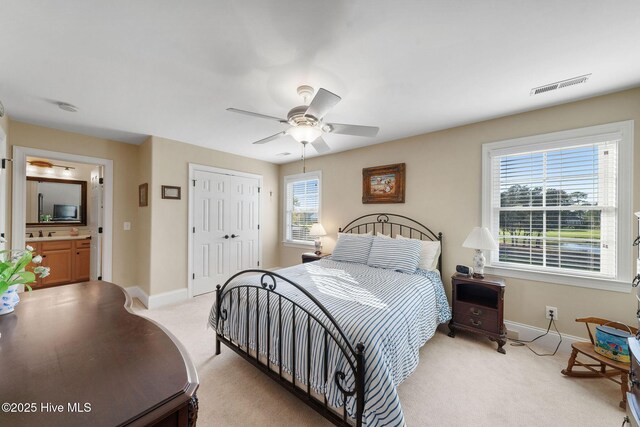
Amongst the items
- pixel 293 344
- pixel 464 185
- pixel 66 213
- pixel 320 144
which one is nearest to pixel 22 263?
pixel 293 344

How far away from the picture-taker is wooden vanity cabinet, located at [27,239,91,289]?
14.0 feet

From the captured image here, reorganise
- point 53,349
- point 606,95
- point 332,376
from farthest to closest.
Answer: point 606,95
point 332,376
point 53,349

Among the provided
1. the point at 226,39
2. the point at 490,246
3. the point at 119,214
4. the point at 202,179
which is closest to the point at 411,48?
the point at 226,39

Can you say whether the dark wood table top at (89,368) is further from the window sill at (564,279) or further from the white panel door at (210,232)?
the window sill at (564,279)

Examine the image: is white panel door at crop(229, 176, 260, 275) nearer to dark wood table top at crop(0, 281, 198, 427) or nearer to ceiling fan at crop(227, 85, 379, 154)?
ceiling fan at crop(227, 85, 379, 154)

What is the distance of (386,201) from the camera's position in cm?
385

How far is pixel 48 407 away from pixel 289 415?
4.82 ft

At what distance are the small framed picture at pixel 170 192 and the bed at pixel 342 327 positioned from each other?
2180 millimetres

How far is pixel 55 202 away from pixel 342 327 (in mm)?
6509

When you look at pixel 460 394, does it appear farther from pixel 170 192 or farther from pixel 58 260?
pixel 58 260

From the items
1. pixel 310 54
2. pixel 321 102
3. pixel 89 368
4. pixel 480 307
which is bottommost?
pixel 480 307

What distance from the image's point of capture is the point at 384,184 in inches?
153

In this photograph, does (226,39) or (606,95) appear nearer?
(226,39)

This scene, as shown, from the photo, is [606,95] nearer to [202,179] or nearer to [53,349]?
[53,349]
